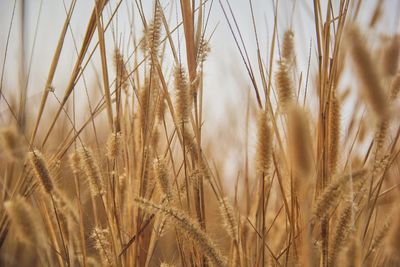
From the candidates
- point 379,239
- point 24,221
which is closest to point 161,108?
point 24,221

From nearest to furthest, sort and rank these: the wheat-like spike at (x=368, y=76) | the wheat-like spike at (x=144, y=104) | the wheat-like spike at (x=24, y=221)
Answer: the wheat-like spike at (x=368, y=76)
the wheat-like spike at (x=24, y=221)
the wheat-like spike at (x=144, y=104)

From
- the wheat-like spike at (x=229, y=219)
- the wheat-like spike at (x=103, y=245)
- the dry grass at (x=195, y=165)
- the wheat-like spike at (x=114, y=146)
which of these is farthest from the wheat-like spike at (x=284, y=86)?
the wheat-like spike at (x=103, y=245)

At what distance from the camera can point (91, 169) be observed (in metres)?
0.95

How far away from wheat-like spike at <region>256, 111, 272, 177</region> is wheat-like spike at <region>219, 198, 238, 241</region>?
0.12 m

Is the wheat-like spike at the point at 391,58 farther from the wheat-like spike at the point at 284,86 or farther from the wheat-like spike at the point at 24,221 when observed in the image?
the wheat-like spike at the point at 24,221

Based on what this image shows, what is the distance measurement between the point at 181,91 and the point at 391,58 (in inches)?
16.0

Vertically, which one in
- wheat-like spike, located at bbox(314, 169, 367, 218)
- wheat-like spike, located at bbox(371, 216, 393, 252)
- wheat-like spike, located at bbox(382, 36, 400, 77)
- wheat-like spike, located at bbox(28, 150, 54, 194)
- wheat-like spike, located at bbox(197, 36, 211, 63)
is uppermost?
wheat-like spike, located at bbox(197, 36, 211, 63)

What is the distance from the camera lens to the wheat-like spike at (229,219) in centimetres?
89

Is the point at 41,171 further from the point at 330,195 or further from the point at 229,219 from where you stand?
the point at 330,195

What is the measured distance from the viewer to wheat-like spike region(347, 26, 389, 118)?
0.68m

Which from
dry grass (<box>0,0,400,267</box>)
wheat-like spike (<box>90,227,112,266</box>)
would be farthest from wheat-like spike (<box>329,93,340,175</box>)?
wheat-like spike (<box>90,227,112,266</box>)

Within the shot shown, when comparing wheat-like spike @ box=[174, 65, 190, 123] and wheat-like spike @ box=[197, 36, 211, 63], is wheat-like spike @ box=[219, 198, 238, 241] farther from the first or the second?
wheat-like spike @ box=[197, 36, 211, 63]

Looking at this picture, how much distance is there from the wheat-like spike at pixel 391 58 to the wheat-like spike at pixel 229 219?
1.22 ft

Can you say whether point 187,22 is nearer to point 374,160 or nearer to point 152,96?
point 152,96
